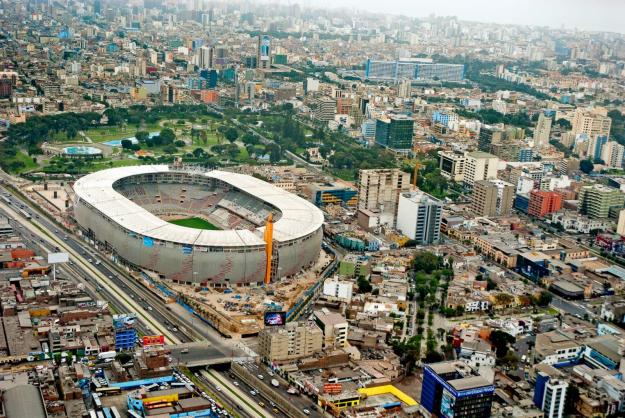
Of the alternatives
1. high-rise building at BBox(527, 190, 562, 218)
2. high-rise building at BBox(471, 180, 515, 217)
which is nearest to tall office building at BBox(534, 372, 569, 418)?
high-rise building at BBox(471, 180, 515, 217)

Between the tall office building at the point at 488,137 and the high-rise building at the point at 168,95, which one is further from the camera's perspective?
the high-rise building at the point at 168,95

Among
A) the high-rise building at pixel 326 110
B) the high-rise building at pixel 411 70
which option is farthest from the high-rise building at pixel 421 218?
the high-rise building at pixel 411 70

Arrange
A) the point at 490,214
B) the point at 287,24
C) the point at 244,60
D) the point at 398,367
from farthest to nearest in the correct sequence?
the point at 287,24
the point at 244,60
the point at 490,214
the point at 398,367

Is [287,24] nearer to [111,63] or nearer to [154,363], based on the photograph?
[111,63]

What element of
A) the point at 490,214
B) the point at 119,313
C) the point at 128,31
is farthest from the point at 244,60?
the point at 119,313

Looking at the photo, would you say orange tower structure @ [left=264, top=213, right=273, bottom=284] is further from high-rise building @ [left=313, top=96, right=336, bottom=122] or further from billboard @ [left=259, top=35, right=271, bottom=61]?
billboard @ [left=259, top=35, right=271, bottom=61]

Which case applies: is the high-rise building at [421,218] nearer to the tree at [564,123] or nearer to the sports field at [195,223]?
the sports field at [195,223]
